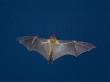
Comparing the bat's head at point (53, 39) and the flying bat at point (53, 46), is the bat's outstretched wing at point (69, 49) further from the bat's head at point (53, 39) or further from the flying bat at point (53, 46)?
the bat's head at point (53, 39)

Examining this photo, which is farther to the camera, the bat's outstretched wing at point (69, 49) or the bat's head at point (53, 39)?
the bat's outstretched wing at point (69, 49)

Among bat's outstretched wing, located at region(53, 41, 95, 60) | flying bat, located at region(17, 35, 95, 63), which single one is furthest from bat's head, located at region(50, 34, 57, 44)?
bat's outstretched wing, located at region(53, 41, 95, 60)

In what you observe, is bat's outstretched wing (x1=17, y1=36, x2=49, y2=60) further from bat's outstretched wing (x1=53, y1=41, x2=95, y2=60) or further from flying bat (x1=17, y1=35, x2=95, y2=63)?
bat's outstretched wing (x1=53, y1=41, x2=95, y2=60)

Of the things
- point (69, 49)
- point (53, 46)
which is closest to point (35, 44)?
point (53, 46)

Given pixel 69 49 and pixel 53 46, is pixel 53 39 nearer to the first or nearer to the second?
pixel 53 46

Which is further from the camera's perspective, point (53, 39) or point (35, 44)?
point (35, 44)

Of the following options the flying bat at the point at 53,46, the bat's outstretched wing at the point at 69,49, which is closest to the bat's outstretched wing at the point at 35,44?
the flying bat at the point at 53,46

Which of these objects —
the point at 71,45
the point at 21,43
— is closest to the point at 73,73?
the point at 71,45
